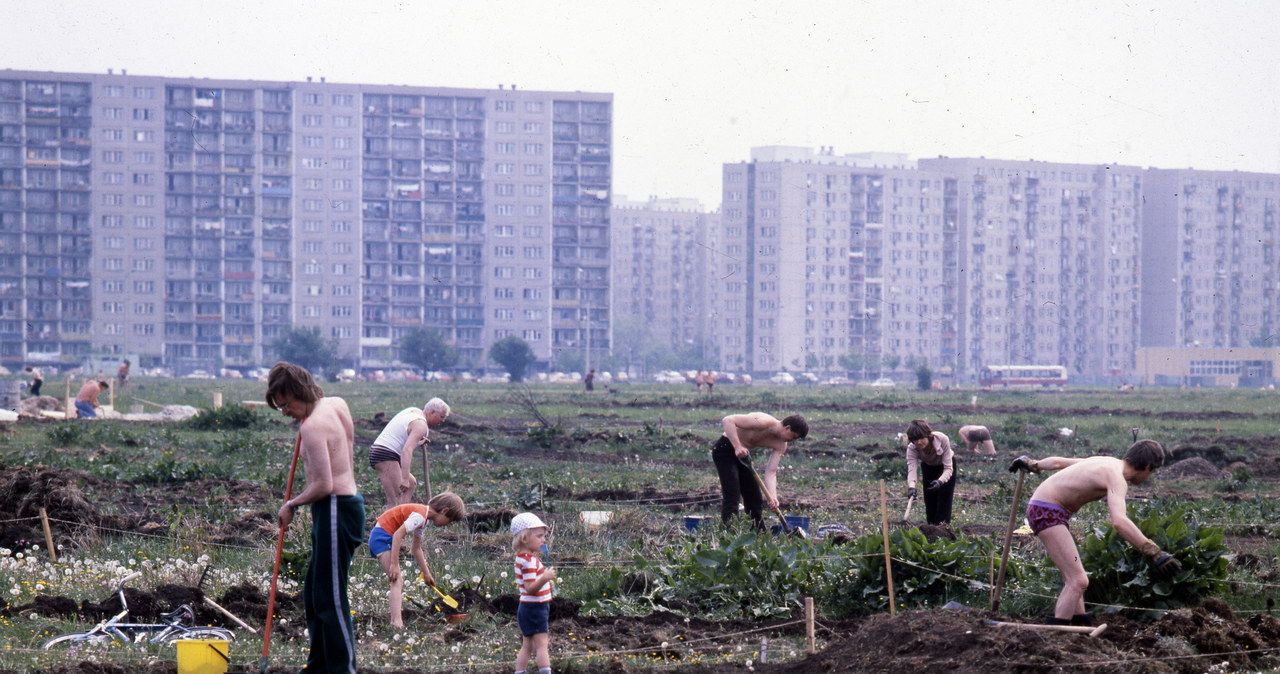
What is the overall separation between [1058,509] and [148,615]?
6.65 meters

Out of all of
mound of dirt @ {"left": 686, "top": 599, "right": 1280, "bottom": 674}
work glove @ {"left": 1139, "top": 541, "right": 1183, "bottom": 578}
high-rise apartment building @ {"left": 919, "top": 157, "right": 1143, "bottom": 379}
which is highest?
high-rise apartment building @ {"left": 919, "top": 157, "right": 1143, "bottom": 379}

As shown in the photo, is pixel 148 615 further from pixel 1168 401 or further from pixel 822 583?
pixel 1168 401

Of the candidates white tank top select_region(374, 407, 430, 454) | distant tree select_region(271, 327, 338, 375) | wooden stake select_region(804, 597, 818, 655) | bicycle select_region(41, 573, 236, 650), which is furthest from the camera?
distant tree select_region(271, 327, 338, 375)

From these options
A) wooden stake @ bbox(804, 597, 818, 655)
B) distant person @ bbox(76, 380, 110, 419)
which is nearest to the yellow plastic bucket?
wooden stake @ bbox(804, 597, 818, 655)

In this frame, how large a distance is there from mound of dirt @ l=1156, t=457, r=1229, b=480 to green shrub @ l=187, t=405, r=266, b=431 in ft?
68.3

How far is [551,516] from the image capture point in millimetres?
14852

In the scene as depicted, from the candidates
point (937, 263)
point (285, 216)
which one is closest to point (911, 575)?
Answer: point (285, 216)

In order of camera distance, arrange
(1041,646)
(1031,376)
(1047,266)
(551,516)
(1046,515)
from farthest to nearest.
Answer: (1047,266) < (1031,376) < (551,516) < (1046,515) < (1041,646)

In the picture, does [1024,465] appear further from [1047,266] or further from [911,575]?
[1047,266]

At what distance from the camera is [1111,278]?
127500 mm

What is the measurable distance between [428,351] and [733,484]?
92.1m

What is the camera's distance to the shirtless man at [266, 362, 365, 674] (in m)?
6.99

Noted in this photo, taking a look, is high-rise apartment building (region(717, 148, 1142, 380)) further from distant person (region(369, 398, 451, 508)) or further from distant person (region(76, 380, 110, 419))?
distant person (region(369, 398, 451, 508))

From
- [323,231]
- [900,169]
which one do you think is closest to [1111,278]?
[900,169]
